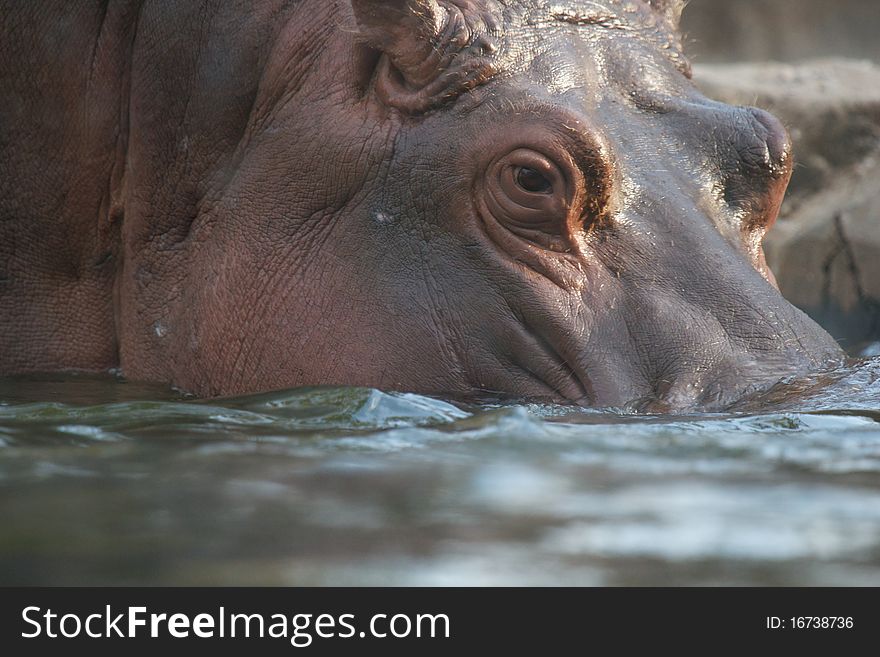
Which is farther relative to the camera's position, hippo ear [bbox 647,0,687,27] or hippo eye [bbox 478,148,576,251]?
hippo ear [bbox 647,0,687,27]

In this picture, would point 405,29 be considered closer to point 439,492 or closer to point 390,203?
point 390,203

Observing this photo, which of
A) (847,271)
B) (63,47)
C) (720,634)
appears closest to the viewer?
(720,634)

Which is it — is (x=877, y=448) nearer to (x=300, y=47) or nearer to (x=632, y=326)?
(x=632, y=326)

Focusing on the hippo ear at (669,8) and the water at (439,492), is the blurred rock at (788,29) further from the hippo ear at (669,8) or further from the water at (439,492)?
the water at (439,492)

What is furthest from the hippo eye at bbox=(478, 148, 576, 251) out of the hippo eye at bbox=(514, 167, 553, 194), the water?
the water

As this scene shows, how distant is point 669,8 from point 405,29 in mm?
1140

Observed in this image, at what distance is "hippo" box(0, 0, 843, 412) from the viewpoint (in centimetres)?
345

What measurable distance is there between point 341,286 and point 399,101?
1.72 feet

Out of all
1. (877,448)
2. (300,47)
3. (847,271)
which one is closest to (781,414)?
(877,448)

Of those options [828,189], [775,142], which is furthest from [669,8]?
[828,189]

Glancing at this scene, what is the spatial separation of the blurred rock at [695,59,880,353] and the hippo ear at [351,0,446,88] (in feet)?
14.8

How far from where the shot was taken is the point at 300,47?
3.94 metres

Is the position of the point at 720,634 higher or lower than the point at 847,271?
lower

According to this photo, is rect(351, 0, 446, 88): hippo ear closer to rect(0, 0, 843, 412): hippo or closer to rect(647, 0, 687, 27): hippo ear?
rect(0, 0, 843, 412): hippo
